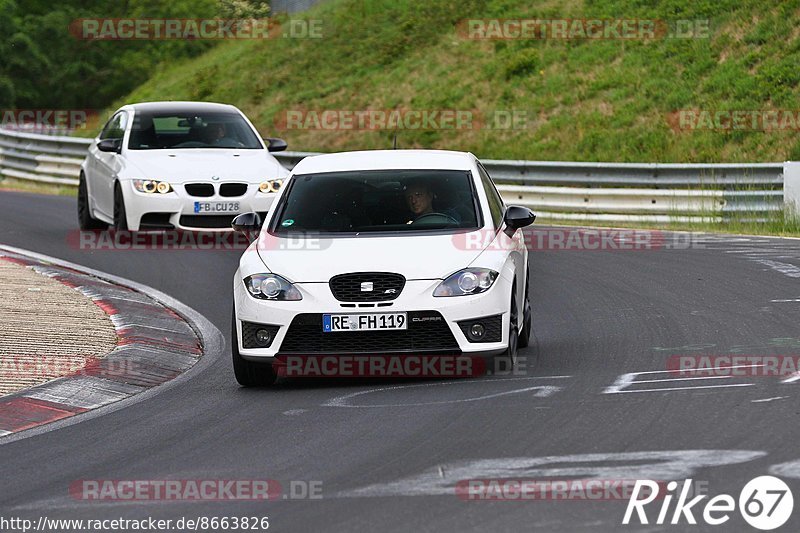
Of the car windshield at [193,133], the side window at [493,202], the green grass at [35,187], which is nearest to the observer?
the side window at [493,202]

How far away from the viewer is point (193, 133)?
18.8 meters

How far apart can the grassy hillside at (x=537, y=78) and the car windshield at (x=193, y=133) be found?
1225 cm

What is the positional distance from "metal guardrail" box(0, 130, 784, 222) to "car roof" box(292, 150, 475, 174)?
34.7 feet

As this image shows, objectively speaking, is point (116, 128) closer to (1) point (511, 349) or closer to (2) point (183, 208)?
(2) point (183, 208)

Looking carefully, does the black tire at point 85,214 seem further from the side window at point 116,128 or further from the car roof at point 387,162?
the car roof at point 387,162

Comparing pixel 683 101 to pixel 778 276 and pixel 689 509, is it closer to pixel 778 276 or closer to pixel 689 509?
pixel 778 276

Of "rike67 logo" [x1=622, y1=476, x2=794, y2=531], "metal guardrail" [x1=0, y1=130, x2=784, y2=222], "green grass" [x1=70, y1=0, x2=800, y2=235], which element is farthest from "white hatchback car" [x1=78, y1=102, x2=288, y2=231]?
"rike67 logo" [x1=622, y1=476, x2=794, y2=531]

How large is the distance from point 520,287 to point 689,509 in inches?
174

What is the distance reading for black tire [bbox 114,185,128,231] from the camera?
58.1 feet

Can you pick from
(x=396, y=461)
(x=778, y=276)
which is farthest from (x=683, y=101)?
(x=396, y=461)

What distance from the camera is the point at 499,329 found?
952 centimetres

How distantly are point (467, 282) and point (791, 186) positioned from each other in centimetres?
1198

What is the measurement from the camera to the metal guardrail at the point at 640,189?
2108 cm

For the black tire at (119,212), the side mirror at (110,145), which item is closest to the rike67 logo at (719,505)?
the black tire at (119,212)
